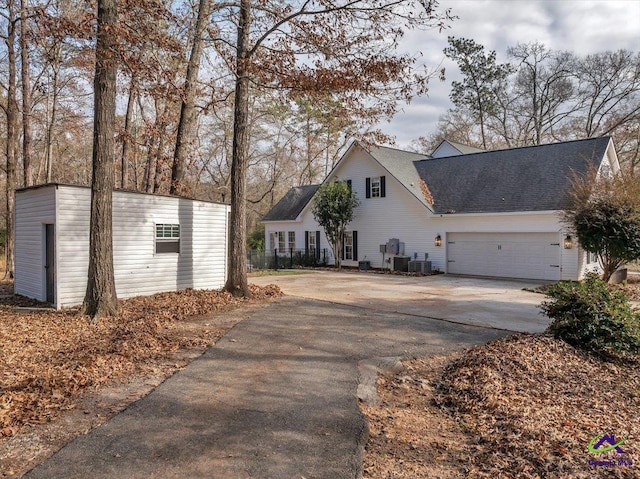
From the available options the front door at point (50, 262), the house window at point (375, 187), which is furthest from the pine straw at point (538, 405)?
the house window at point (375, 187)

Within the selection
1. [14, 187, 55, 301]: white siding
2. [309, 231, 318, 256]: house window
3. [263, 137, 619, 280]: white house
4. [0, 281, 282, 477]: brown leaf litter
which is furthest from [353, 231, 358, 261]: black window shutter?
[14, 187, 55, 301]: white siding

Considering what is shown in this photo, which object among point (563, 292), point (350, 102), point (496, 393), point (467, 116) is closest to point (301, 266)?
point (350, 102)

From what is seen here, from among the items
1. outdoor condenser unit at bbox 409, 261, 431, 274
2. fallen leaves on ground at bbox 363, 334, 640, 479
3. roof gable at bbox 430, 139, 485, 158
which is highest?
roof gable at bbox 430, 139, 485, 158

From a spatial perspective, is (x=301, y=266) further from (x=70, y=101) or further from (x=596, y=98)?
(x=596, y=98)

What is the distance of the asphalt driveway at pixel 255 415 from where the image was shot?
321cm

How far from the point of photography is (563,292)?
23.9 ft

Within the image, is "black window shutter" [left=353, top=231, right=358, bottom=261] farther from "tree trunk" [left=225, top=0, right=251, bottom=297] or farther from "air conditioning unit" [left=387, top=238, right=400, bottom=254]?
"tree trunk" [left=225, top=0, right=251, bottom=297]

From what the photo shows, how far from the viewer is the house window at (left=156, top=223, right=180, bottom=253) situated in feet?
37.2

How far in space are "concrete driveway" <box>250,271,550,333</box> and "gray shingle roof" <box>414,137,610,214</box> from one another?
330 centimetres

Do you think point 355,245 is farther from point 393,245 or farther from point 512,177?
point 512,177

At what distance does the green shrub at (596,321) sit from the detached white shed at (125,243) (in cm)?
889

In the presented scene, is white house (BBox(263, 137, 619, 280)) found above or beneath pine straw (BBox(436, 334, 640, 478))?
above

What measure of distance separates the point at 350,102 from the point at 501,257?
1015cm

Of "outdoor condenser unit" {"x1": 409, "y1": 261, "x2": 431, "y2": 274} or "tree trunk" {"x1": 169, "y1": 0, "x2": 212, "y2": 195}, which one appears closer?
"tree trunk" {"x1": 169, "y1": 0, "x2": 212, "y2": 195}
